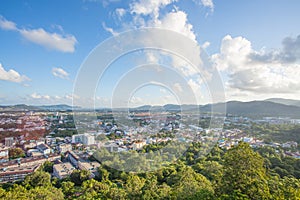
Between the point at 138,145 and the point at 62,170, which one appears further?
the point at 138,145

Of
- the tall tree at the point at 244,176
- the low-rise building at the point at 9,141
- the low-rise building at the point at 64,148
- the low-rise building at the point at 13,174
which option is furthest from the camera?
the low-rise building at the point at 9,141

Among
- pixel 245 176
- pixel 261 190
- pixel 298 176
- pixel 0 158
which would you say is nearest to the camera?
pixel 261 190

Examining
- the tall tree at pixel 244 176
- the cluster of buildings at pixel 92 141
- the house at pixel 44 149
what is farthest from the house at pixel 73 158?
the tall tree at pixel 244 176

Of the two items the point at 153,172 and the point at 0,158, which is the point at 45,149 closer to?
the point at 0,158

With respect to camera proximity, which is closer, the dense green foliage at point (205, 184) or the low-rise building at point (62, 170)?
the dense green foliage at point (205, 184)

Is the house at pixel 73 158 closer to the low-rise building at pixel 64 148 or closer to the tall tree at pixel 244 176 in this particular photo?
the low-rise building at pixel 64 148

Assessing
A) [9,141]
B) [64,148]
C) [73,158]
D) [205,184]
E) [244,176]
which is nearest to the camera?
[244,176]

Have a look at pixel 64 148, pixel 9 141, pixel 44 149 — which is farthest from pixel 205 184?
pixel 9 141

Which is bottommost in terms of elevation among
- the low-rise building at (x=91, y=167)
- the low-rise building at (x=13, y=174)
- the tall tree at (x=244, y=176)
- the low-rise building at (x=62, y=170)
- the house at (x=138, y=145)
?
the low-rise building at (x=13, y=174)

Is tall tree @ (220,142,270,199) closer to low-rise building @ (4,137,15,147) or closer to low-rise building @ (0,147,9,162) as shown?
low-rise building @ (0,147,9,162)

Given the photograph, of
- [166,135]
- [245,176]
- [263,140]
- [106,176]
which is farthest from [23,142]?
[263,140]

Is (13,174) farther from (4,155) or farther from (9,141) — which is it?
(9,141)
